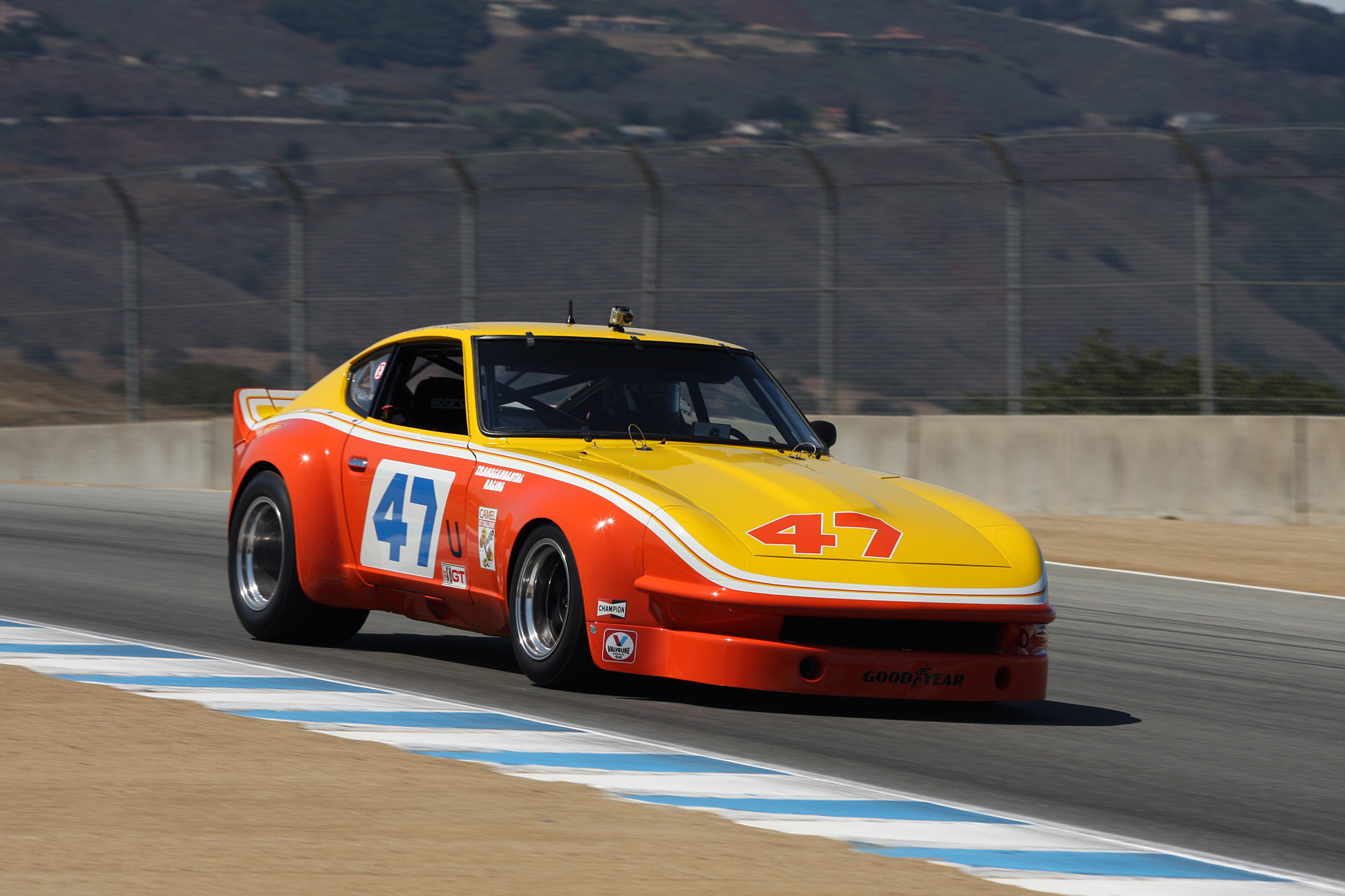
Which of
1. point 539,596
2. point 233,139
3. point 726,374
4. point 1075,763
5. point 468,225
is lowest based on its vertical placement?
point 1075,763

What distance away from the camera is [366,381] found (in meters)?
8.25

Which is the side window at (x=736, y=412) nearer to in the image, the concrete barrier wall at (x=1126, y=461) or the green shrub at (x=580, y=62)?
the concrete barrier wall at (x=1126, y=461)

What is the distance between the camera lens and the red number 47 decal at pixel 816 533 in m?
6.50

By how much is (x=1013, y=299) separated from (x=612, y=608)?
36.2 feet

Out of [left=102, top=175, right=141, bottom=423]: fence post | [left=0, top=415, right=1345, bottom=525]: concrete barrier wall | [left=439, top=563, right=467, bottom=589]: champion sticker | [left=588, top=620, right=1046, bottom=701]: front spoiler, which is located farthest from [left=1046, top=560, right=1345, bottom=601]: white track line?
[left=102, top=175, right=141, bottom=423]: fence post

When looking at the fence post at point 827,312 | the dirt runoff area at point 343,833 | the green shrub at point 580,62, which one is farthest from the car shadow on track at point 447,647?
the green shrub at point 580,62

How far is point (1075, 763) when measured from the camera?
6.12 metres

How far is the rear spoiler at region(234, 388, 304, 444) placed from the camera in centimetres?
881

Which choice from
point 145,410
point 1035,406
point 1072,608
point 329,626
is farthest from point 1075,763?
point 145,410

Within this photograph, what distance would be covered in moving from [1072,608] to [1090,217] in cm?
903

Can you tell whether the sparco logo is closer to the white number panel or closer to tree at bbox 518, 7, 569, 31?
the white number panel

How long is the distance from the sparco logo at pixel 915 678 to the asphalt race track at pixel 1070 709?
18cm

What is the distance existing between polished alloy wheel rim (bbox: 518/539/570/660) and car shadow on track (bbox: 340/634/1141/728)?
24cm

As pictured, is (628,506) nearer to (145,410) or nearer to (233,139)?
(145,410)
